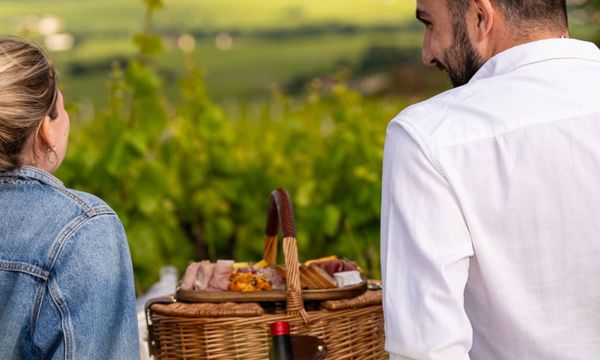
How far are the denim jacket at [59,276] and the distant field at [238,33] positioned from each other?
5.82 metres

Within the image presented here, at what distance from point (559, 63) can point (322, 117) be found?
185 inches

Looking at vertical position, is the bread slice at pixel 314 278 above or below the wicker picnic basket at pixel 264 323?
above

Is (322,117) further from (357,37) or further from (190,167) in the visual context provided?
(357,37)

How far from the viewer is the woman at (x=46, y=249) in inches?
84.7

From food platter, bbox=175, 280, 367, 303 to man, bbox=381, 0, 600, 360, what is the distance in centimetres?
73

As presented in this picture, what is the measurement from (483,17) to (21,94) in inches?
37.6

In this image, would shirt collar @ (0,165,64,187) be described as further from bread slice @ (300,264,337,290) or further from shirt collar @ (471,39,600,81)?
shirt collar @ (471,39,600,81)

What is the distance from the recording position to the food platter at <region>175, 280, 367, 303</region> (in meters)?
2.70

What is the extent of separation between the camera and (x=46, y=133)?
224 centimetres

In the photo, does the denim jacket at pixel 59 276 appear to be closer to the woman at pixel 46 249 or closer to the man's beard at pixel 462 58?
the woman at pixel 46 249

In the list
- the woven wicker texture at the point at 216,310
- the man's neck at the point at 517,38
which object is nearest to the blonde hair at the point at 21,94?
the woven wicker texture at the point at 216,310

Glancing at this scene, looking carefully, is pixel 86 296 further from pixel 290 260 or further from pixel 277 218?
pixel 277 218

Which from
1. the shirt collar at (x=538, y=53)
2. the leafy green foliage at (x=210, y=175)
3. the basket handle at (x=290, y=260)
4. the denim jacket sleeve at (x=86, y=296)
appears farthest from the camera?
the leafy green foliage at (x=210, y=175)

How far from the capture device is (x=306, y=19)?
870 centimetres
